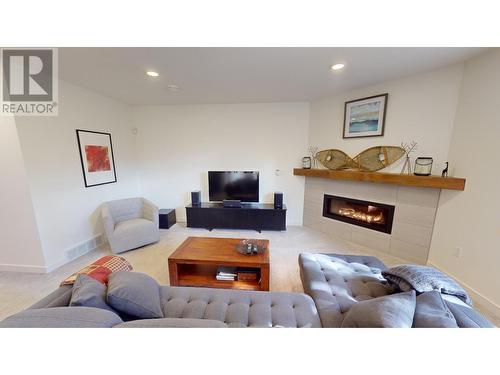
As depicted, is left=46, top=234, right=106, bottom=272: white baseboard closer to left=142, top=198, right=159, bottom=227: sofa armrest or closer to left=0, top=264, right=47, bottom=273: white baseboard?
left=0, top=264, right=47, bottom=273: white baseboard

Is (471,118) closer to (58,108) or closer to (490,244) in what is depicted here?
(490,244)

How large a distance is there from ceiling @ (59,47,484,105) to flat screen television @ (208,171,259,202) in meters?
1.42

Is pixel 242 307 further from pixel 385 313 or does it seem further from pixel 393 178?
pixel 393 178

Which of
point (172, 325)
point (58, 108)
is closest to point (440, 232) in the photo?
point (172, 325)

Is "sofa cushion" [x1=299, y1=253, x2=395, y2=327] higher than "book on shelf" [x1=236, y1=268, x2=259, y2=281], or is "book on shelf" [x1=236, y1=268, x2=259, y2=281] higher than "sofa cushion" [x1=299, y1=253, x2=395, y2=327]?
"sofa cushion" [x1=299, y1=253, x2=395, y2=327]

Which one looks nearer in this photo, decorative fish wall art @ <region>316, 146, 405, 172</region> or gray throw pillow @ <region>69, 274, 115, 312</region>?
gray throw pillow @ <region>69, 274, 115, 312</region>

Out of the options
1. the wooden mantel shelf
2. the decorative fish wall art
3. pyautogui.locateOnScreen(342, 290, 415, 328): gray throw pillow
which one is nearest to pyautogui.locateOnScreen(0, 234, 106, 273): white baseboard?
pyautogui.locateOnScreen(342, 290, 415, 328): gray throw pillow

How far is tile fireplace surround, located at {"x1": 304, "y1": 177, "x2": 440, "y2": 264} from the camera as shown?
2.28 meters

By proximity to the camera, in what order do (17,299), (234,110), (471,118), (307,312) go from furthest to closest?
(234,110) → (471,118) → (17,299) → (307,312)

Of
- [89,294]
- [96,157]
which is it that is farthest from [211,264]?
[96,157]

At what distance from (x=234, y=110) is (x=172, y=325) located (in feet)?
11.6

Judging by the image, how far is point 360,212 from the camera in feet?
9.77

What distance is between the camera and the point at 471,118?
1872mm

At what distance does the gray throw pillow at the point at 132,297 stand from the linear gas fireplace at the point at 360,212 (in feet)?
9.91
